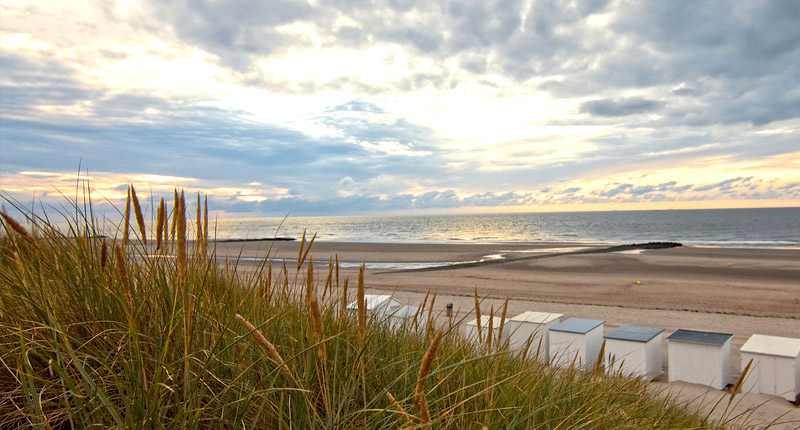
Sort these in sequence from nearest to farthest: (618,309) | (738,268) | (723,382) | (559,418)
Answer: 1. (559,418)
2. (723,382)
3. (618,309)
4. (738,268)

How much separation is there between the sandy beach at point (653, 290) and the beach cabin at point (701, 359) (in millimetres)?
164

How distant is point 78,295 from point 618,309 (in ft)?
50.3

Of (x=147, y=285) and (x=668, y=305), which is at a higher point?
(x=147, y=285)

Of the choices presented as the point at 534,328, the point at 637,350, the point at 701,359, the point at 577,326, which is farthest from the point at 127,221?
the point at 701,359

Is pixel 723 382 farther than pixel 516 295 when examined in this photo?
No

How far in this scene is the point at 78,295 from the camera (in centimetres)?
230

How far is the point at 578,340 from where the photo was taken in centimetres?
690

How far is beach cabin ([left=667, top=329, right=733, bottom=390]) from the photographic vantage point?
6848 mm

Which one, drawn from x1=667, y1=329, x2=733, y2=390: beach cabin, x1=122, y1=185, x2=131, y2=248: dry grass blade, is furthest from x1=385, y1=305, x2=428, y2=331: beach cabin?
x1=667, y1=329, x2=733, y2=390: beach cabin

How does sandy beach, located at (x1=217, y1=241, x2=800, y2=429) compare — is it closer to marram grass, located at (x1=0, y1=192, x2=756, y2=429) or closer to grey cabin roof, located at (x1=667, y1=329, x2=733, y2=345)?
grey cabin roof, located at (x1=667, y1=329, x2=733, y2=345)

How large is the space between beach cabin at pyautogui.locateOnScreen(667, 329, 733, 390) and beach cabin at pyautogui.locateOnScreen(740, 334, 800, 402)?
27cm

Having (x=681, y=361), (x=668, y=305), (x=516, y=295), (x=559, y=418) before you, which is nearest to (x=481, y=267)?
(x=516, y=295)

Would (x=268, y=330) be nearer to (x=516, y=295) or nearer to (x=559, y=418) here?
(x=559, y=418)

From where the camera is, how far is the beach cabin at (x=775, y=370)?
6.43 meters
